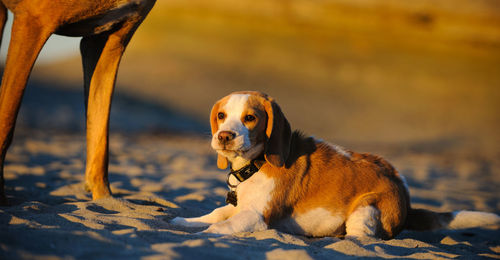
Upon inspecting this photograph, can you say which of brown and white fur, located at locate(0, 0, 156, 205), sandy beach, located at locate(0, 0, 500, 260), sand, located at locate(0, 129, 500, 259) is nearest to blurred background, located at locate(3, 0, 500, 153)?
sandy beach, located at locate(0, 0, 500, 260)

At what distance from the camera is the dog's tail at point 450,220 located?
4.21 m

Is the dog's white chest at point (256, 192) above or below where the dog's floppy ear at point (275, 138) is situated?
below

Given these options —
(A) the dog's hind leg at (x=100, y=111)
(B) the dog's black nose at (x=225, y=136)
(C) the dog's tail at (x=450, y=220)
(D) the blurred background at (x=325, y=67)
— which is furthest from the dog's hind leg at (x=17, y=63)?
(D) the blurred background at (x=325, y=67)

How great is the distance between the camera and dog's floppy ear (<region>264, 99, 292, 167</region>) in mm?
3754

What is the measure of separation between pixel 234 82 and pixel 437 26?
46.8 ft

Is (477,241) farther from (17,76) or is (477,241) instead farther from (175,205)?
(17,76)

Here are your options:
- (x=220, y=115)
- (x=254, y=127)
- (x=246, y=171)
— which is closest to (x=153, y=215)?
(x=246, y=171)

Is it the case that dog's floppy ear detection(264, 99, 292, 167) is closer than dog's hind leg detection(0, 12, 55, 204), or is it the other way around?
Result: dog's floppy ear detection(264, 99, 292, 167)

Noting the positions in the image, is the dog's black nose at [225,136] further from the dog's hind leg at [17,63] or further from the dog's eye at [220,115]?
the dog's hind leg at [17,63]

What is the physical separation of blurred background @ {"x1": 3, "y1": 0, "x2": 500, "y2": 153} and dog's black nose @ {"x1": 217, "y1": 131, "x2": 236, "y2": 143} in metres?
18.0

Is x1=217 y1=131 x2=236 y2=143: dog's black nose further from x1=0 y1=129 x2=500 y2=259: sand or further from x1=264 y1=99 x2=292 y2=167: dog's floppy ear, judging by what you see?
x1=0 y1=129 x2=500 y2=259: sand

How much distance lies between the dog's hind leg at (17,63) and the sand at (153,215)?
741 millimetres

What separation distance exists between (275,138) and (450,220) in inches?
71.0

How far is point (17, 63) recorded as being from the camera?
3857mm
